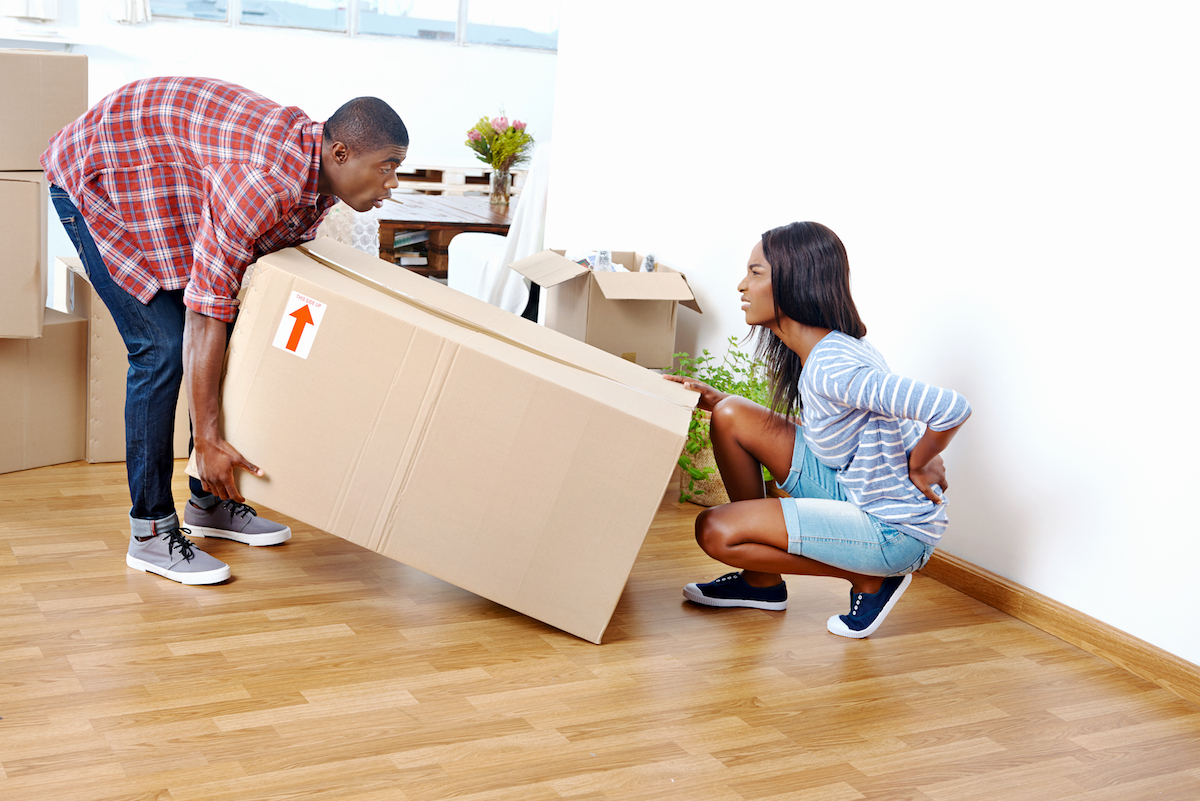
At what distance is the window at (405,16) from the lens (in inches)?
312

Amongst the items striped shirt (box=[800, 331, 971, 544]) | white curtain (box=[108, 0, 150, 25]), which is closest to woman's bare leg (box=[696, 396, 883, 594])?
striped shirt (box=[800, 331, 971, 544])

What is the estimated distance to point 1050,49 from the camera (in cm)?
190

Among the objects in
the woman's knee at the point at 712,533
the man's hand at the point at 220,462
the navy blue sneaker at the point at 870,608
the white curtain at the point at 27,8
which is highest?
the white curtain at the point at 27,8

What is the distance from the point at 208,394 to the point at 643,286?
1.27 metres

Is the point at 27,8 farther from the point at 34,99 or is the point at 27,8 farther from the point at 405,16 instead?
the point at 34,99

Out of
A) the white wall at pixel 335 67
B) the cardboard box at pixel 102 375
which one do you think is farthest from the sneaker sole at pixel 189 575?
the white wall at pixel 335 67

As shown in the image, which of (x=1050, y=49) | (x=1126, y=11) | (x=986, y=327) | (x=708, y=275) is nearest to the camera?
(x=1126, y=11)

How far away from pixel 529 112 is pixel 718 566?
23.9 feet

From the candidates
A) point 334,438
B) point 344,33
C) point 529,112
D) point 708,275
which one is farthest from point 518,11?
point 334,438

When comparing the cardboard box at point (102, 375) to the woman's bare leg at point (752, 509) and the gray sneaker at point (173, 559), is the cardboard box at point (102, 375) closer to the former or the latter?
the gray sneaker at point (173, 559)

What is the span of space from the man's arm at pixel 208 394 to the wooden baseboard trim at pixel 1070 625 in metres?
1.36

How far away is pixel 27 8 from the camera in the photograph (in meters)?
7.19

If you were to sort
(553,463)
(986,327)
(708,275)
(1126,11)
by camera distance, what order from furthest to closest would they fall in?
(708,275), (986,327), (1126,11), (553,463)

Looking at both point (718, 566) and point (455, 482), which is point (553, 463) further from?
point (718, 566)
